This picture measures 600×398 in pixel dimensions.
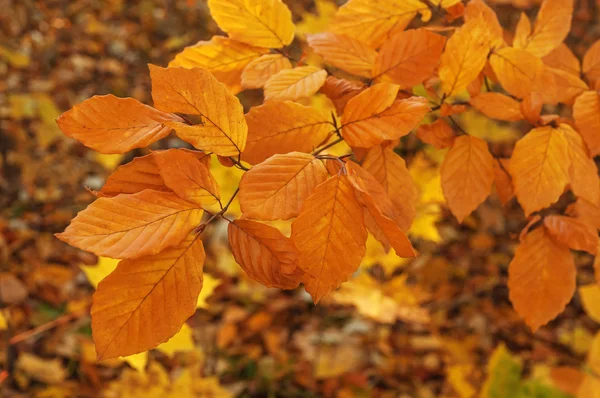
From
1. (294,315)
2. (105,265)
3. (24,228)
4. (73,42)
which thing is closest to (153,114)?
(105,265)

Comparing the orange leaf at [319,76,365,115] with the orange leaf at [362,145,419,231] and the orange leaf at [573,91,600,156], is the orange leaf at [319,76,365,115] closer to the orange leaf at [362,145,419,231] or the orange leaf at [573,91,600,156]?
the orange leaf at [362,145,419,231]

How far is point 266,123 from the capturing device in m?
0.54

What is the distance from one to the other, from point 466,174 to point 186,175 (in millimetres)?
355

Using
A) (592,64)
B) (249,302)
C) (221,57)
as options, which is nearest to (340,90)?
(221,57)

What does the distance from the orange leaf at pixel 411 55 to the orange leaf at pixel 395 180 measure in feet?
0.31

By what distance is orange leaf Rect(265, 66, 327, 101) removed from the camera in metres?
0.57

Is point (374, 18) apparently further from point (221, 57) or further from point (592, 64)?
point (592, 64)

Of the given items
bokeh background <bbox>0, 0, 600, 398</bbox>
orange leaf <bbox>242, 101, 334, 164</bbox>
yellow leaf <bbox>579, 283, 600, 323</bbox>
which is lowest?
bokeh background <bbox>0, 0, 600, 398</bbox>

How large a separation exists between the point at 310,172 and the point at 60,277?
1942 mm

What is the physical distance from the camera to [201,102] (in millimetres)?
479

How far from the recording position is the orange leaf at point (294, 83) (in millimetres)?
570

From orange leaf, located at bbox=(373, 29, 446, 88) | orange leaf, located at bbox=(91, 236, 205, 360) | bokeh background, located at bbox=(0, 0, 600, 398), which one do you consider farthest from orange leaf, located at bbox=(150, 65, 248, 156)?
bokeh background, located at bbox=(0, 0, 600, 398)

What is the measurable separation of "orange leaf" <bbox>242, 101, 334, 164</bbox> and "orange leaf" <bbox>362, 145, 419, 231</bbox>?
79 mm

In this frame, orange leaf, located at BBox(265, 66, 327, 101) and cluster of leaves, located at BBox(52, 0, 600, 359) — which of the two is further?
orange leaf, located at BBox(265, 66, 327, 101)
